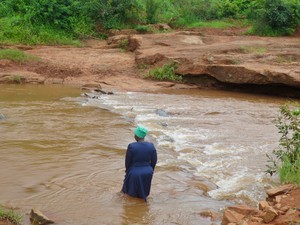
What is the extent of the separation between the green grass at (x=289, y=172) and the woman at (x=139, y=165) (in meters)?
1.82

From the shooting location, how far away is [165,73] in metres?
16.5

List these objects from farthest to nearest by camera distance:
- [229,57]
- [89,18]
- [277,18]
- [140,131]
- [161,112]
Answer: [89,18] < [277,18] < [229,57] < [161,112] < [140,131]

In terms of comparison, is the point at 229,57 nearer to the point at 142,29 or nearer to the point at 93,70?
the point at 93,70

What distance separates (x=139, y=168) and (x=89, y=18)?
17.3 m

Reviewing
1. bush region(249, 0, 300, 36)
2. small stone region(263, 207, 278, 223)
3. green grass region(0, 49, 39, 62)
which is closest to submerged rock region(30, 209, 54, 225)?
small stone region(263, 207, 278, 223)

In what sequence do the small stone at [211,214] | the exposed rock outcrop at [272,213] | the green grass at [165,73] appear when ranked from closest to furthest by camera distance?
the exposed rock outcrop at [272,213], the small stone at [211,214], the green grass at [165,73]

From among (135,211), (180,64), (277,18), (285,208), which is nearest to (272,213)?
(285,208)

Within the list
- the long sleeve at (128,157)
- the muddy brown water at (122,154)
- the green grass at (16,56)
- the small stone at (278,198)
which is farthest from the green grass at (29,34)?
the small stone at (278,198)

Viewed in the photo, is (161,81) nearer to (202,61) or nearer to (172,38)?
(202,61)

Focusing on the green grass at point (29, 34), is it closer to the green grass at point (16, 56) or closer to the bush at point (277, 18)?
the green grass at point (16, 56)

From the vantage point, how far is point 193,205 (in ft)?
19.4

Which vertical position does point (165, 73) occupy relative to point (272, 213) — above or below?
above

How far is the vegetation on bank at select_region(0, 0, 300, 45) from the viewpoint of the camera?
2028cm

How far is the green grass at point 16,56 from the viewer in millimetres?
17000
